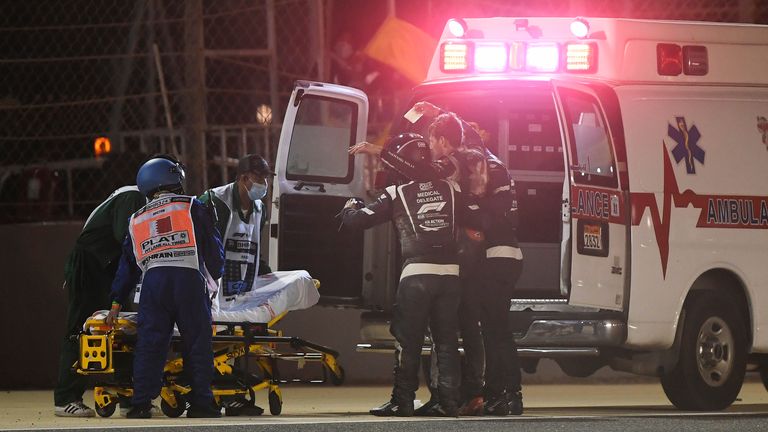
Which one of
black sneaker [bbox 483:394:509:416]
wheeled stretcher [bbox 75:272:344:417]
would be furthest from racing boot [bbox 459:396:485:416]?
wheeled stretcher [bbox 75:272:344:417]

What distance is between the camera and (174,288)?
33.3 feet

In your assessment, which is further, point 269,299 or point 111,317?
point 269,299

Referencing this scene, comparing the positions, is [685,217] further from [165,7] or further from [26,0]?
[26,0]

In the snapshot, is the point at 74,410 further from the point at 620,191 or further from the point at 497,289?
the point at 620,191

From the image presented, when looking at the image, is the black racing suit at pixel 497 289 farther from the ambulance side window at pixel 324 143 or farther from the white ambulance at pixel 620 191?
the ambulance side window at pixel 324 143

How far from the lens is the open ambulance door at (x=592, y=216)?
10781mm

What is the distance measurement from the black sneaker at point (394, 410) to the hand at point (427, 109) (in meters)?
1.86

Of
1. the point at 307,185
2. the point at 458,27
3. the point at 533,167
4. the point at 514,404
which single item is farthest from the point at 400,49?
the point at 514,404

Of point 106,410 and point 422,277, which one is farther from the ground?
point 422,277

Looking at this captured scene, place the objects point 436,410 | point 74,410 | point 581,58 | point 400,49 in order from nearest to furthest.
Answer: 1. point 436,410
2. point 74,410
3. point 581,58
4. point 400,49

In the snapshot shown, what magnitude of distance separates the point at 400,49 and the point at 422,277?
19.8ft

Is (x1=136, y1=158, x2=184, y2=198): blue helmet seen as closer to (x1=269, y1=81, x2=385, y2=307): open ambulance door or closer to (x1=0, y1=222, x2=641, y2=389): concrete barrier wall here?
(x1=269, y1=81, x2=385, y2=307): open ambulance door

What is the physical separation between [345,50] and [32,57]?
3212mm

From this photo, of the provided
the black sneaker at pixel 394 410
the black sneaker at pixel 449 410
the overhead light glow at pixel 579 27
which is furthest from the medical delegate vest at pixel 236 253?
the overhead light glow at pixel 579 27
